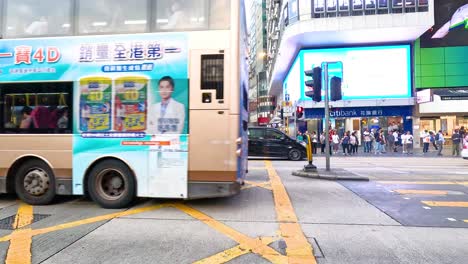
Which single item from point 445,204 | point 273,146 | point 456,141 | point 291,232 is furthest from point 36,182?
point 456,141

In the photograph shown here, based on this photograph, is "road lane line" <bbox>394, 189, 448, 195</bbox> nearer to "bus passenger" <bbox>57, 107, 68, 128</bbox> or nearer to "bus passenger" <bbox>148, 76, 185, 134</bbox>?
"bus passenger" <bbox>148, 76, 185, 134</bbox>

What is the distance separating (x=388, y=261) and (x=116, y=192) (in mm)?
4474

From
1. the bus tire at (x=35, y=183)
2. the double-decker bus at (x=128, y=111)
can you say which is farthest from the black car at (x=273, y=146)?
the bus tire at (x=35, y=183)

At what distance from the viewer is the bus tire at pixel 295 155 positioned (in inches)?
674

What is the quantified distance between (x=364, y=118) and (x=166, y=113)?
27.3 meters

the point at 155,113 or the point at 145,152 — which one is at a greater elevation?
the point at 155,113

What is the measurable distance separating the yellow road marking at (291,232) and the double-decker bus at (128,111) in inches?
38.4

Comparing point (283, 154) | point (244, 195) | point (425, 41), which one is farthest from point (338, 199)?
point (425, 41)

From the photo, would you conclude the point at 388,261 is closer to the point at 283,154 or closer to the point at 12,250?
the point at 12,250

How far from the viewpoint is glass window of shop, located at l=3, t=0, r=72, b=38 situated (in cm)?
625

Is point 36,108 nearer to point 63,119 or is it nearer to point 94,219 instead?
point 63,119

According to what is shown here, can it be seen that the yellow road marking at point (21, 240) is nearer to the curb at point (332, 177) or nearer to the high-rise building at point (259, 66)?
the curb at point (332, 177)

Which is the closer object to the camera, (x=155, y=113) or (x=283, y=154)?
(x=155, y=113)

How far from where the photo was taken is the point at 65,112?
6.30 meters
